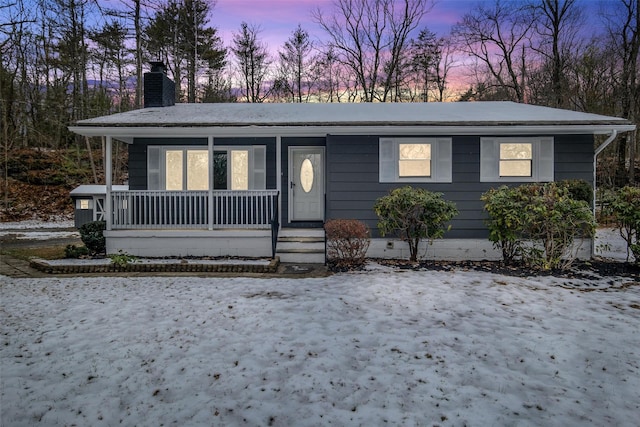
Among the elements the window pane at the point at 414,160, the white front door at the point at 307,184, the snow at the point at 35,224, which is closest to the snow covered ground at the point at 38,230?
the snow at the point at 35,224

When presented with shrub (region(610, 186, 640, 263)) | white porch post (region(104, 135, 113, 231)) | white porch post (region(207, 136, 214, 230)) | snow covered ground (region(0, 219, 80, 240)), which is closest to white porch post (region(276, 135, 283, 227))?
white porch post (region(207, 136, 214, 230))

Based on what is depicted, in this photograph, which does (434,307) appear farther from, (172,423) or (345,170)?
(345,170)

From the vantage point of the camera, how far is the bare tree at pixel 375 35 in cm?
2272

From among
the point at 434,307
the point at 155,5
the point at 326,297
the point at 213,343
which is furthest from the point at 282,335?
the point at 155,5

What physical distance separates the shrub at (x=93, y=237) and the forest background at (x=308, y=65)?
10.7 m

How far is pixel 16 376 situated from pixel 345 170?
697cm

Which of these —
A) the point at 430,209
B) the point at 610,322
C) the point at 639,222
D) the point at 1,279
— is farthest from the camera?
the point at 430,209

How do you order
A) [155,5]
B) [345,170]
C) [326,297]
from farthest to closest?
1. [155,5]
2. [345,170]
3. [326,297]

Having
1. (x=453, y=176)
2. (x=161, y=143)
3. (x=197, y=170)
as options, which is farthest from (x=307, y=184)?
(x=161, y=143)

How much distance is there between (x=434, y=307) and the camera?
17.7 ft

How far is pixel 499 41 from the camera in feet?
74.2

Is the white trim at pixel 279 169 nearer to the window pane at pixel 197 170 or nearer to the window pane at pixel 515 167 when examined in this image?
the window pane at pixel 197 170

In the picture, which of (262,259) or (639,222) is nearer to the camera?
(639,222)

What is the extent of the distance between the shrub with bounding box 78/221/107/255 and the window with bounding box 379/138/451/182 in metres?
6.56
